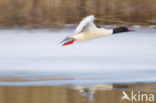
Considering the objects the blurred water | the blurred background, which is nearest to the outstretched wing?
the blurred water

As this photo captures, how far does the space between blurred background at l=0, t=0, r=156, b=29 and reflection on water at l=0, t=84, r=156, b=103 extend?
1890mm

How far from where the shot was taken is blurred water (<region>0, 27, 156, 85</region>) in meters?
4.96

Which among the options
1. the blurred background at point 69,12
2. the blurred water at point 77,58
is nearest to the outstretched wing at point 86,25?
the blurred water at point 77,58

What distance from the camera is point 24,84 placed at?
186 inches

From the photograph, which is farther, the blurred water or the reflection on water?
the blurred water

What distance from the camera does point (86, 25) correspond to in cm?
504

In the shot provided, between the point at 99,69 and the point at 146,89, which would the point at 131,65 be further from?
the point at 146,89

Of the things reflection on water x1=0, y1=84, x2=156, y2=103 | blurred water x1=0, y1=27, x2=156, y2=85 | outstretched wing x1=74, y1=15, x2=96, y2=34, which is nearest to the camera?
reflection on water x1=0, y1=84, x2=156, y2=103

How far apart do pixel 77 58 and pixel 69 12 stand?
3.67 ft

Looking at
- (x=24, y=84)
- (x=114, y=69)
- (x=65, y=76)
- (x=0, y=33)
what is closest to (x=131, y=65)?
(x=114, y=69)

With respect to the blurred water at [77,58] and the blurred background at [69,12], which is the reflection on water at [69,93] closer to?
the blurred water at [77,58]

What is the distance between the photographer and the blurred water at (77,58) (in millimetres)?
4963

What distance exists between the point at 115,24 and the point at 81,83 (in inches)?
76.2

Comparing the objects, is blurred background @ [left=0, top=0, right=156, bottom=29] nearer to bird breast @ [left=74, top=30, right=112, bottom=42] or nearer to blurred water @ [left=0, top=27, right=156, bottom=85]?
blurred water @ [left=0, top=27, right=156, bottom=85]
